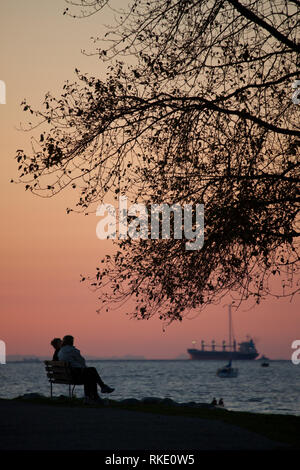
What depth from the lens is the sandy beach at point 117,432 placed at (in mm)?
9227

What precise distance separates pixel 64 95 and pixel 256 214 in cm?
428

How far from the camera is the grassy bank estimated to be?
35.9ft

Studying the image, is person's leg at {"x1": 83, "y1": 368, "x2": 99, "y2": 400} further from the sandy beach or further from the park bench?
the sandy beach

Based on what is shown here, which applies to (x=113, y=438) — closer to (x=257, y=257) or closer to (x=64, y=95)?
(x=257, y=257)

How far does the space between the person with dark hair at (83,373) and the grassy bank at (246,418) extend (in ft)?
1.09

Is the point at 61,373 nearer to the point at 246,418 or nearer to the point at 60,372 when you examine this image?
the point at 60,372

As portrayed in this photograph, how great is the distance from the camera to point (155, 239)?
14.2m

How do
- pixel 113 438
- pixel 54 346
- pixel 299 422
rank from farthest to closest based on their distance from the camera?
1. pixel 54 346
2. pixel 299 422
3. pixel 113 438

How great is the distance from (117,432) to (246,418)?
153 inches

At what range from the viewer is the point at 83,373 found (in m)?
15.4

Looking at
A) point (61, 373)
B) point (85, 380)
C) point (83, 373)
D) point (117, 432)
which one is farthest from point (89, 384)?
point (117, 432)

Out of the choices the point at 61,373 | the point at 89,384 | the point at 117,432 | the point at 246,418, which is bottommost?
the point at 246,418

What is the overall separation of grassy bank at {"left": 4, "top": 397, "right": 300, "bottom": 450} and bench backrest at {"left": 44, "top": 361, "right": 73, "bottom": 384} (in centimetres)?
46

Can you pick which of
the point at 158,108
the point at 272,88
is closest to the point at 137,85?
the point at 158,108
